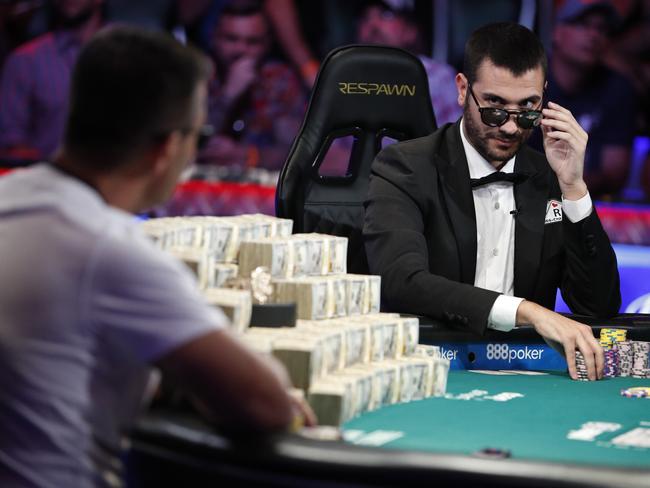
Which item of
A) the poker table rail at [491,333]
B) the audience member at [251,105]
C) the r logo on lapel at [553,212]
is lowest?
the poker table rail at [491,333]

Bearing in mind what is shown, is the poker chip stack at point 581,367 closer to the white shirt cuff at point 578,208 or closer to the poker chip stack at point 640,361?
the poker chip stack at point 640,361

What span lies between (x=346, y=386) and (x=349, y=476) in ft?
1.55

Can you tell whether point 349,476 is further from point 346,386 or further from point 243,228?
point 243,228

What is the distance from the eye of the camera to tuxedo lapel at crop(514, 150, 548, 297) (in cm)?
341

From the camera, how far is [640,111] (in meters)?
8.50

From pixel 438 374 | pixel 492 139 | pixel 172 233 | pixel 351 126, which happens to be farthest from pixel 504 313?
pixel 351 126

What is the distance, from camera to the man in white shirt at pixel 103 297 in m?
1.52

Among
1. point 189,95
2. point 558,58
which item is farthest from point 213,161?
point 189,95

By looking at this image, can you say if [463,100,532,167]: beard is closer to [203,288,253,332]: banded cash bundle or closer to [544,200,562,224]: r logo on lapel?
[544,200,562,224]: r logo on lapel

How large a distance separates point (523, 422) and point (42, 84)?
780cm

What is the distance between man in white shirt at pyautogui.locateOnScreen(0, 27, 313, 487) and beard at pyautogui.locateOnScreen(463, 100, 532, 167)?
1812 mm

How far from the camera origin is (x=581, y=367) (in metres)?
2.77

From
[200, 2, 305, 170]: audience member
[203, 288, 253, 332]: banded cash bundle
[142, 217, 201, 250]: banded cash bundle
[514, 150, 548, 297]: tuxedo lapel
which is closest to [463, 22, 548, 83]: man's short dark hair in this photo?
[514, 150, 548, 297]: tuxedo lapel

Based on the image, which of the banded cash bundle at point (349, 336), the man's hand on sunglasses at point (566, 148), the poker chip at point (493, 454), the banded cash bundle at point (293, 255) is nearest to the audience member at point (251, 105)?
the man's hand on sunglasses at point (566, 148)
